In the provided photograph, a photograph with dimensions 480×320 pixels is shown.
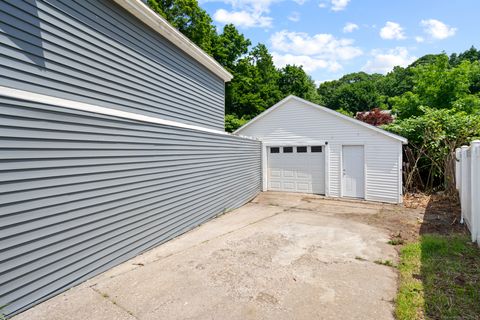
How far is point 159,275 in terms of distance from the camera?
3.75m

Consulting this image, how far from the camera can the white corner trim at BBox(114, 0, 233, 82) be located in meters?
5.16

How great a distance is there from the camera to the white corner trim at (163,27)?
5163 millimetres

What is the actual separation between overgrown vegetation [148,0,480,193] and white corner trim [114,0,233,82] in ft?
26.9

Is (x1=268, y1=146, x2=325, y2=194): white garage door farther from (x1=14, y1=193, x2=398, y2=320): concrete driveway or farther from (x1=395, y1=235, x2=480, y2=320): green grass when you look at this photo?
(x1=395, y1=235, x2=480, y2=320): green grass

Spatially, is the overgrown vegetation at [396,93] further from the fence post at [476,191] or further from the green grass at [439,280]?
the green grass at [439,280]

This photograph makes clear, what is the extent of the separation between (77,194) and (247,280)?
101 inches

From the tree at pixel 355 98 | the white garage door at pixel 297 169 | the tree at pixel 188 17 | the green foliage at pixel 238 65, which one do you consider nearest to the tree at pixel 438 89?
the white garage door at pixel 297 169

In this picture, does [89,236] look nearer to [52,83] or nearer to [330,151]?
[52,83]

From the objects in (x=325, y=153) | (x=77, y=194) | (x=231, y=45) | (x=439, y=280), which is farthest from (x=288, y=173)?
(x=231, y=45)

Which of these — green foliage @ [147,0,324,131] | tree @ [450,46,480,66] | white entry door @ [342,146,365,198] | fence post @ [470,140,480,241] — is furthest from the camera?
tree @ [450,46,480,66]

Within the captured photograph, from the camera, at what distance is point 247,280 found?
3621 millimetres

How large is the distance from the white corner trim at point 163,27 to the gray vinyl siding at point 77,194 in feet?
7.72

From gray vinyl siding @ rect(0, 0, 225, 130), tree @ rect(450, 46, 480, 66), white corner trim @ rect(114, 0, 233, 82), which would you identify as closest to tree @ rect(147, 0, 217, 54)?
white corner trim @ rect(114, 0, 233, 82)

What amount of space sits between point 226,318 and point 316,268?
179 centimetres
